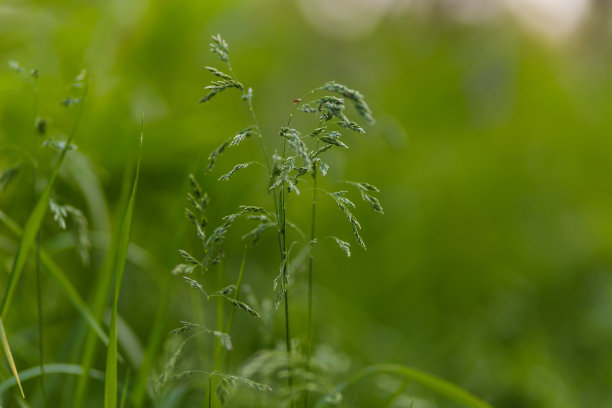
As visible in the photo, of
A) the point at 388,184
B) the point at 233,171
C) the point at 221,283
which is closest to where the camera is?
the point at 233,171

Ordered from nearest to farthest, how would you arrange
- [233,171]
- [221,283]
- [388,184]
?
[233,171], [221,283], [388,184]

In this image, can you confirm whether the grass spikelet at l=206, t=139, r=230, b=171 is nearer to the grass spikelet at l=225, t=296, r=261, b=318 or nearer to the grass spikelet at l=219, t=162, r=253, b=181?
the grass spikelet at l=219, t=162, r=253, b=181

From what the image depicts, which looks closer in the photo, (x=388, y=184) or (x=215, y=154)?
(x=215, y=154)

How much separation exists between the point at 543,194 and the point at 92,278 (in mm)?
2534

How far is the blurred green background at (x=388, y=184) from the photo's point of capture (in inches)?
66.4

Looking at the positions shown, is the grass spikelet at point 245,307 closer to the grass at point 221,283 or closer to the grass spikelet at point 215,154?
the grass at point 221,283

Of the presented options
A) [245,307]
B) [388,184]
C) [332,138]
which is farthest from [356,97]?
[388,184]

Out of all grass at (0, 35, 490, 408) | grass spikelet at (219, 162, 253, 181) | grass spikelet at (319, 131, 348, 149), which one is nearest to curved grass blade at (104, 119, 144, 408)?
grass at (0, 35, 490, 408)

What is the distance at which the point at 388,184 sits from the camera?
294 centimetres

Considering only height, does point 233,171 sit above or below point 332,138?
below

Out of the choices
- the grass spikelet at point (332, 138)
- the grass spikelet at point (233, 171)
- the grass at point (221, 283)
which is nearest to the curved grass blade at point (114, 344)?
the grass at point (221, 283)

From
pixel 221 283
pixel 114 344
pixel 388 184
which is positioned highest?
pixel 388 184

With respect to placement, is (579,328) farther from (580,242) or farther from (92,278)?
(92,278)

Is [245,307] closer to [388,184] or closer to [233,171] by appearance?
[233,171]
